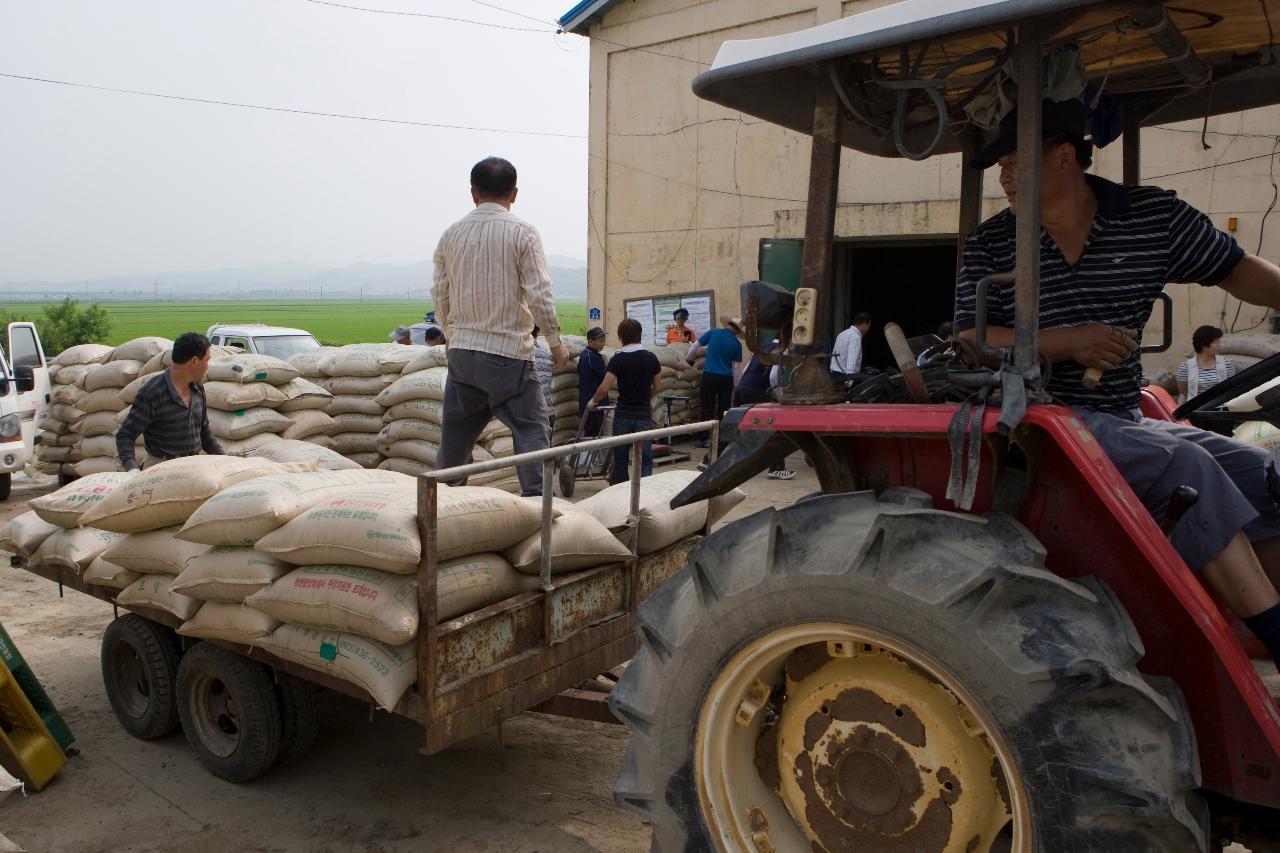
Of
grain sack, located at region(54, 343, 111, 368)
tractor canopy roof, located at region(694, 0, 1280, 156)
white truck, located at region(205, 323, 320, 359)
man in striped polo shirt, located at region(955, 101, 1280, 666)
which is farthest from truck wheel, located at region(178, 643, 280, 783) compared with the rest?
white truck, located at region(205, 323, 320, 359)

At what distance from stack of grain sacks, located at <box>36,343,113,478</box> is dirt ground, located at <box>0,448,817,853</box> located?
22.9 ft

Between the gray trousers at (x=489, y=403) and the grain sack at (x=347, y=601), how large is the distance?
1535 mm

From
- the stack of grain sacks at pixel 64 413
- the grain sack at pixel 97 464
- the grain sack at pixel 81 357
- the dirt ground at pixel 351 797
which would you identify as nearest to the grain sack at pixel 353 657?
the dirt ground at pixel 351 797

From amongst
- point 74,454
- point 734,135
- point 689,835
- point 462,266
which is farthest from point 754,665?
point 734,135

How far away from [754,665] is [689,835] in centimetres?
47

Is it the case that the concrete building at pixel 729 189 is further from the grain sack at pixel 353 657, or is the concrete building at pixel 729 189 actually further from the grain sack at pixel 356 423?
the grain sack at pixel 353 657

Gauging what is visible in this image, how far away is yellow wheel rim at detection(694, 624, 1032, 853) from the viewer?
2219 mm

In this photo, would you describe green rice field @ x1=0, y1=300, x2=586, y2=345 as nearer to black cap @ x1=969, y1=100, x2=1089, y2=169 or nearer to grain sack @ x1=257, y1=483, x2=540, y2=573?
grain sack @ x1=257, y1=483, x2=540, y2=573

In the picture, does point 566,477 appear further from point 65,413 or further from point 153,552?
point 65,413

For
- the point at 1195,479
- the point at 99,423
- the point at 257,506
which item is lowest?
the point at 99,423

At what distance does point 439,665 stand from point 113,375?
7.69 meters

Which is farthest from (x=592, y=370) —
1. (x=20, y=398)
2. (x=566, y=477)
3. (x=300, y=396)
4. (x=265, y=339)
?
(x=265, y=339)

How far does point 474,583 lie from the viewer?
3.43m

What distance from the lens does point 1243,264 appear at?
2.64 metres
